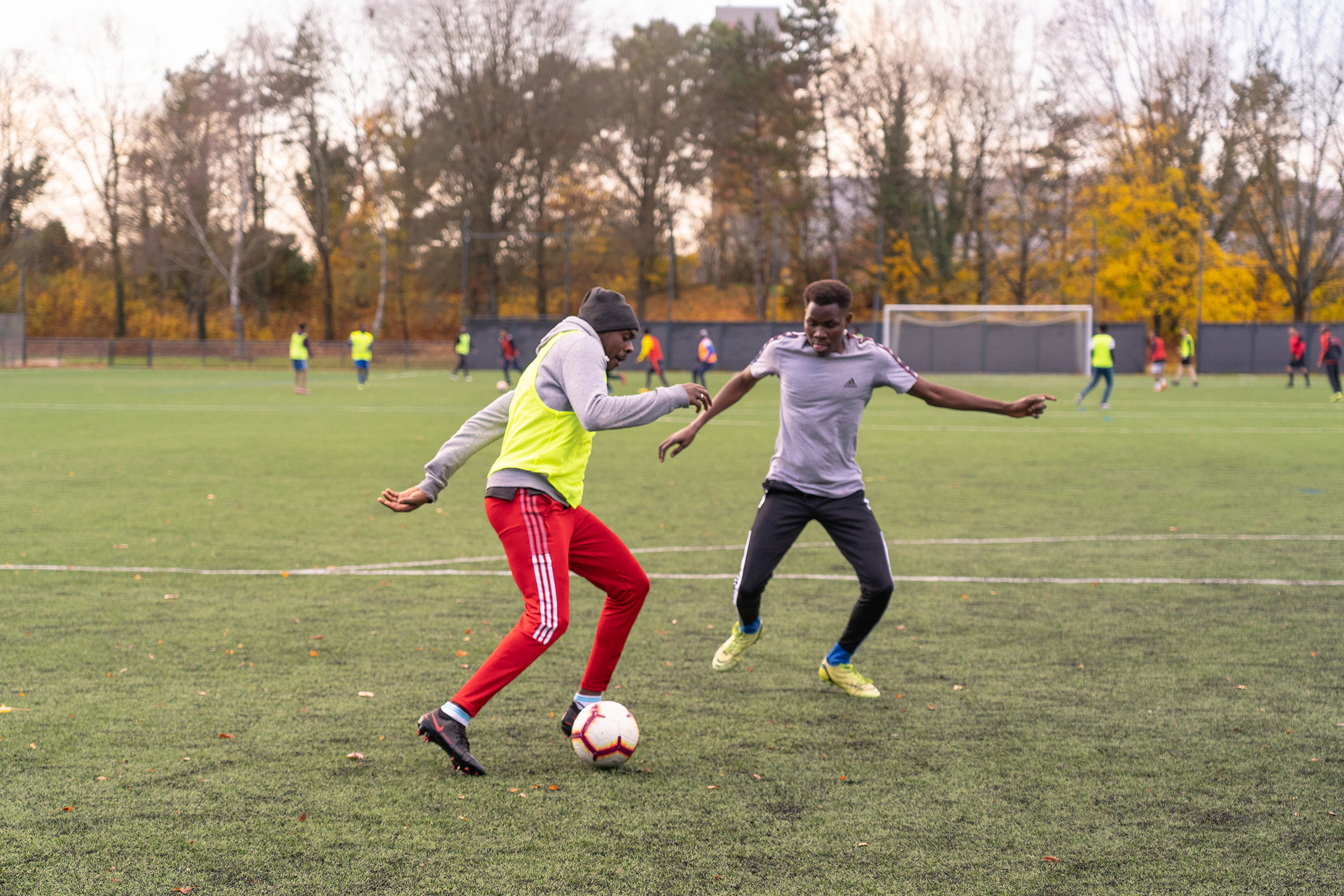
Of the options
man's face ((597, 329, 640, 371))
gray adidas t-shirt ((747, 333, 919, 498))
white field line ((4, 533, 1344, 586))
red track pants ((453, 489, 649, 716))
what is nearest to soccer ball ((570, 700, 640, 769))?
red track pants ((453, 489, 649, 716))

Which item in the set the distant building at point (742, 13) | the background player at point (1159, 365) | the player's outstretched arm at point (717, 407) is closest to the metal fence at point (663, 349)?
the background player at point (1159, 365)

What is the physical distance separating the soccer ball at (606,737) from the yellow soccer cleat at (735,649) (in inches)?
50.6

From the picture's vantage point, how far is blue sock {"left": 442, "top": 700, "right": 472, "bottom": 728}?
→ 4402 millimetres

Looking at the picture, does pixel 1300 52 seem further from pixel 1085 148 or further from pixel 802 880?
pixel 802 880

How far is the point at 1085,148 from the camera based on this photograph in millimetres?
52094

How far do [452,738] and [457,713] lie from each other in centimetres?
10

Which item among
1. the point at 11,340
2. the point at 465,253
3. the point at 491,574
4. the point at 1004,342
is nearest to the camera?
the point at 491,574

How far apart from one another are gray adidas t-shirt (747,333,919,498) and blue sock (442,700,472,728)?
1.94m

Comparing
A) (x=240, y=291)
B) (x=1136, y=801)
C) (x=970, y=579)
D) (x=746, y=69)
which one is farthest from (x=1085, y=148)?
(x=1136, y=801)

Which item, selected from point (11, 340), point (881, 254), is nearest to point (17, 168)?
point (11, 340)

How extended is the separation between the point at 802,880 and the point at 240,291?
2523 inches

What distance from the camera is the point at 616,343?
446 centimetres

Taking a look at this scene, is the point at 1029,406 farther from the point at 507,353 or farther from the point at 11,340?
the point at 11,340

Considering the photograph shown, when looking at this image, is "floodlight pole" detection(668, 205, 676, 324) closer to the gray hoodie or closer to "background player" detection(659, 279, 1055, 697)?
"background player" detection(659, 279, 1055, 697)
